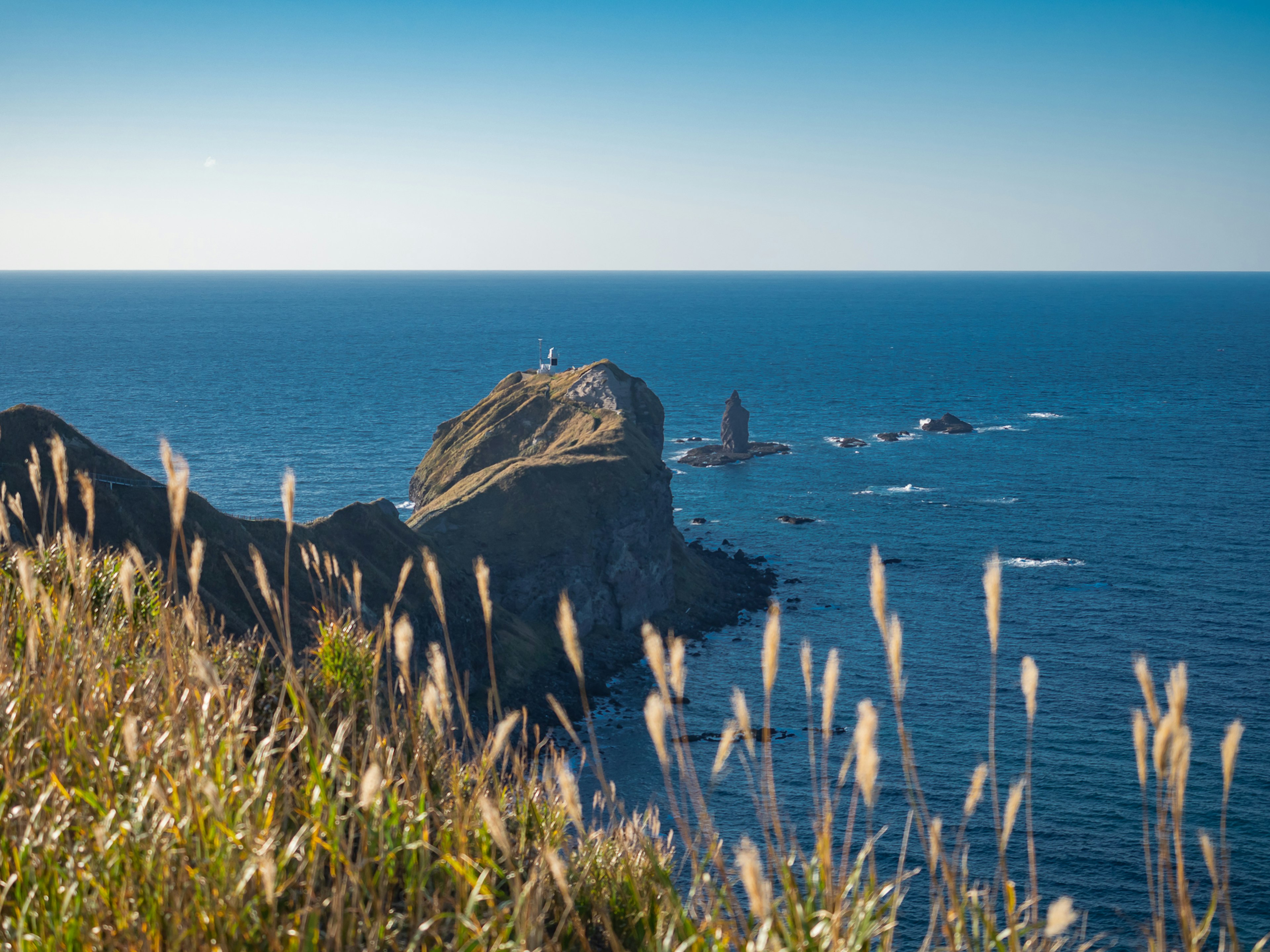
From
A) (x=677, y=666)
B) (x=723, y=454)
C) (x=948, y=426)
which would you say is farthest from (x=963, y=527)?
(x=677, y=666)

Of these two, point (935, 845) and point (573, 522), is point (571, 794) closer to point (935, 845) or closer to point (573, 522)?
point (935, 845)

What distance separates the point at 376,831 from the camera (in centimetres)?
501

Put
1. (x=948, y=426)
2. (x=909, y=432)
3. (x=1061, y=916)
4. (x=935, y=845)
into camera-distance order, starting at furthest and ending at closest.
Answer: (x=909, y=432), (x=948, y=426), (x=935, y=845), (x=1061, y=916)

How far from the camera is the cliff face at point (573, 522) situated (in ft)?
219

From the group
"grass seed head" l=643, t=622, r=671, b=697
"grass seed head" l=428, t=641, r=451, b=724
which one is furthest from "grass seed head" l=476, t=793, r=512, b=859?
"grass seed head" l=428, t=641, r=451, b=724

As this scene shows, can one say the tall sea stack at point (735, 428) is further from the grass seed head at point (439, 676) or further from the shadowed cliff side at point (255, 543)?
the grass seed head at point (439, 676)

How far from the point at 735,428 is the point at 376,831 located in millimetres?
119820

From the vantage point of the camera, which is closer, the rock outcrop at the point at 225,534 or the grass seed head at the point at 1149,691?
the grass seed head at the point at 1149,691

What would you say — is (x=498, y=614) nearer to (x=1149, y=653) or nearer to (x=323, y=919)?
(x=1149, y=653)

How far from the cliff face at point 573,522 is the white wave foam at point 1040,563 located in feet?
93.2

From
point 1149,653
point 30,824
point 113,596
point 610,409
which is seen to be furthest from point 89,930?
point 610,409

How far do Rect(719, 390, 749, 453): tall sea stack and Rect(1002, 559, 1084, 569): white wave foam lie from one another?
Answer: 47009 mm

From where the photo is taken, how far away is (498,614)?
2473 inches

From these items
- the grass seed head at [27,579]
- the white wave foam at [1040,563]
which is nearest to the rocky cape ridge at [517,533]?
the white wave foam at [1040,563]
